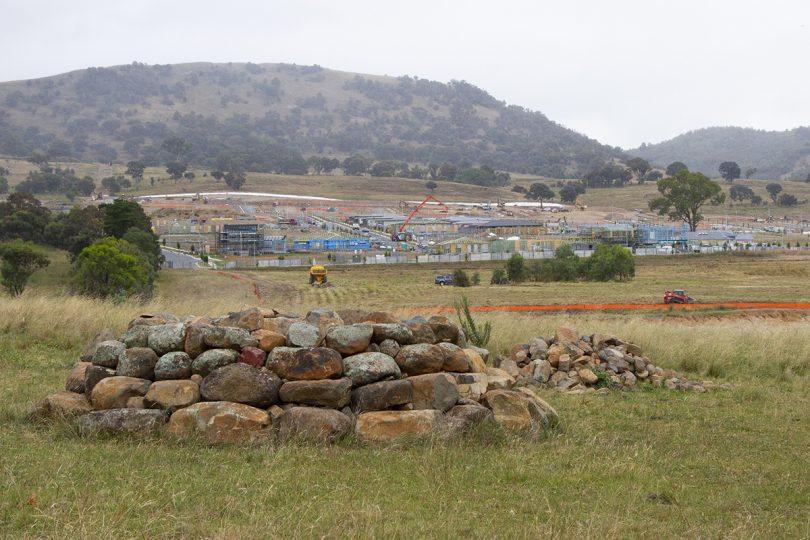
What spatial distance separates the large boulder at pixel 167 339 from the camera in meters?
9.18

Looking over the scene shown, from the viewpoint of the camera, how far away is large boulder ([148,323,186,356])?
9.18 metres

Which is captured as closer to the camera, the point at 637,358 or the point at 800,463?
the point at 800,463

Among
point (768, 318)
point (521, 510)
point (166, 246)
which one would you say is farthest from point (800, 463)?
point (166, 246)

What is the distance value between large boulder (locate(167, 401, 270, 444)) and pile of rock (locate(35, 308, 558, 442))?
1cm

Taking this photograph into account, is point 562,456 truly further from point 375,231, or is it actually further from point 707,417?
point 375,231

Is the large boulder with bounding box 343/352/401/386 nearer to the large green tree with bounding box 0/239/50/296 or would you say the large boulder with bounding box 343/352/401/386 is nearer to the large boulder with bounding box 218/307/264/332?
the large boulder with bounding box 218/307/264/332

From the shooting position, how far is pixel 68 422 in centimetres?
837

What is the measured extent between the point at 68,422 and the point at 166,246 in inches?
3311

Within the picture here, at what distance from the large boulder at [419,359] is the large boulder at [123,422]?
9.07ft

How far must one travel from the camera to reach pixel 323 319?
1001cm

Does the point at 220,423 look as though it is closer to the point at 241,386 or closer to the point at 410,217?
the point at 241,386

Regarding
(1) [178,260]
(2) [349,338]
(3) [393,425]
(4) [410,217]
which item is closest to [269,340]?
(2) [349,338]

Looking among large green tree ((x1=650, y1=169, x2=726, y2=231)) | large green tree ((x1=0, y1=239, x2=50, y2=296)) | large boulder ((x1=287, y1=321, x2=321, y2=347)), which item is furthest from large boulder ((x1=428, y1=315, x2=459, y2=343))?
large green tree ((x1=650, y1=169, x2=726, y2=231))

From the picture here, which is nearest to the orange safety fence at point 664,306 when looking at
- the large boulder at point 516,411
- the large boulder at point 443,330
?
the large boulder at point 443,330
